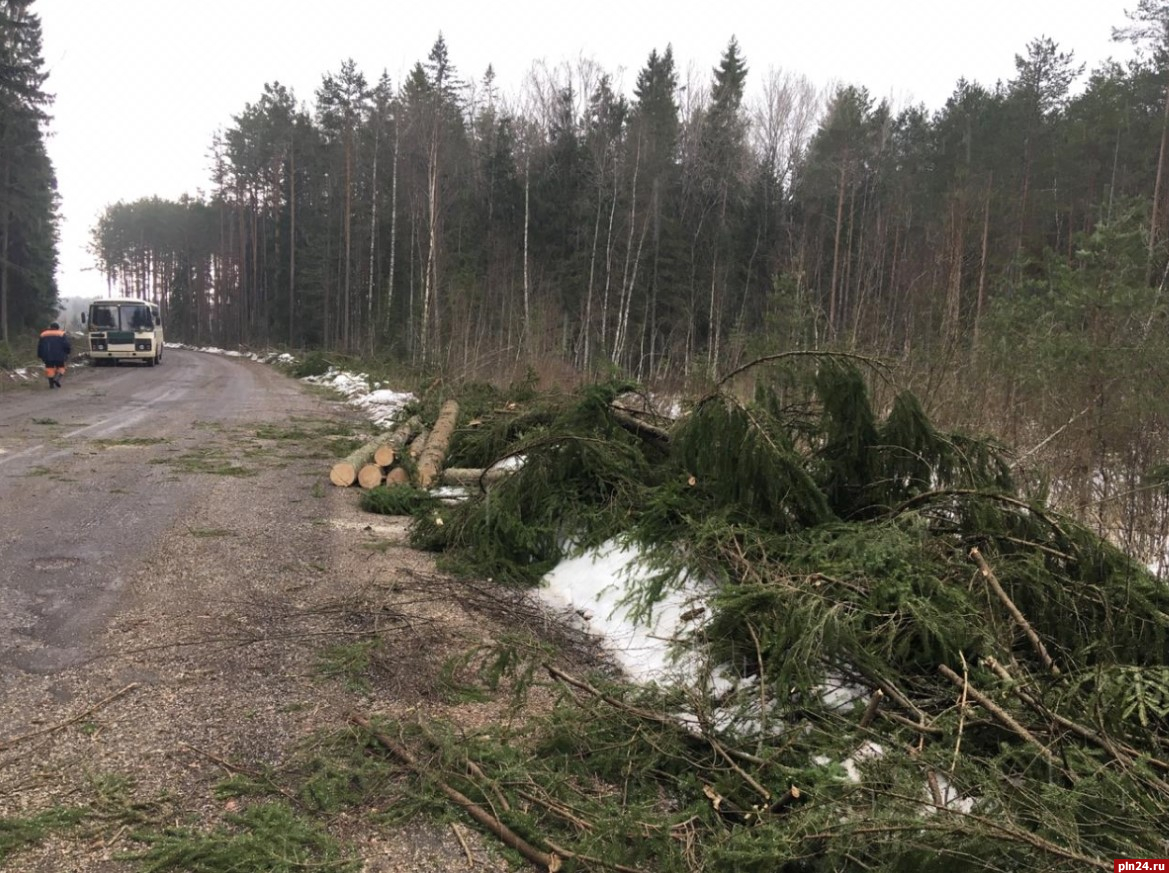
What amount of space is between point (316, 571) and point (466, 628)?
1.67 meters

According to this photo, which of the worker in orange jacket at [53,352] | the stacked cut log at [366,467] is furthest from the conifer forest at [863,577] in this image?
the worker in orange jacket at [53,352]

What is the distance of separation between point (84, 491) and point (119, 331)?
22880 mm

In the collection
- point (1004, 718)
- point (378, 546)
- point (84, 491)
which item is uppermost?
point (1004, 718)

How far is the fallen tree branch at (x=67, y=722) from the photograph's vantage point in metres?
3.19

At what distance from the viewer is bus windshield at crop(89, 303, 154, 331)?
88.6ft

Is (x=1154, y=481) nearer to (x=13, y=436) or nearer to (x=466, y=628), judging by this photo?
(x=466, y=628)

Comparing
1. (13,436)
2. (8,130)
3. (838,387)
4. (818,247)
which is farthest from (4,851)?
(818,247)

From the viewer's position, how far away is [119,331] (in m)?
26.9

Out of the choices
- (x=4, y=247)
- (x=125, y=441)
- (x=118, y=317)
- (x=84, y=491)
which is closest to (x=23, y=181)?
(x=4, y=247)

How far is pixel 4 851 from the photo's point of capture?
253 centimetres

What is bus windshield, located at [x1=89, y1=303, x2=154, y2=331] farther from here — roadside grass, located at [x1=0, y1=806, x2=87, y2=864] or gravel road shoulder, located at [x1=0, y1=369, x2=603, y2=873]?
roadside grass, located at [x1=0, y1=806, x2=87, y2=864]

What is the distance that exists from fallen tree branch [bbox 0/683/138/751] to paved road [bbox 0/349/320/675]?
1.76 ft

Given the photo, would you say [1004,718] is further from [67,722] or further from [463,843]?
[67,722]

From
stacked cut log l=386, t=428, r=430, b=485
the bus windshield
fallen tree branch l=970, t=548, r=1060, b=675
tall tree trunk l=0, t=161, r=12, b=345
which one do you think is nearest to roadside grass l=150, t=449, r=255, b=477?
stacked cut log l=386, t=428, r=430, b=485
